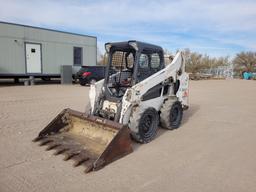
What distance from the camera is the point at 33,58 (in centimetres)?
1634

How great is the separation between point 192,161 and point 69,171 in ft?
6.64

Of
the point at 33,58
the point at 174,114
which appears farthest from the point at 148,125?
the point at 33,58

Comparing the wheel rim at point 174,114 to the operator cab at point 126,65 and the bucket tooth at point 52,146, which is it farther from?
the bucket tooth at point 52,146

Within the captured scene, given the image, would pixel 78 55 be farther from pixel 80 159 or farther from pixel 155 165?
pixel 155 165

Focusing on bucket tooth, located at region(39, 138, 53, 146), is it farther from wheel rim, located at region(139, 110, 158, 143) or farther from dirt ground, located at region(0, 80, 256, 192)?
wheel rim, located at region(139, 110, 158, 143)

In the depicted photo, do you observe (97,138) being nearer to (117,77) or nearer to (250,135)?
(117,77)

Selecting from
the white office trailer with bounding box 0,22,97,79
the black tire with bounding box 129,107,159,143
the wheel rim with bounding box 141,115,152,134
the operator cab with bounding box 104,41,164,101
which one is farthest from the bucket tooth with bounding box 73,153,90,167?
the white office trailer with bounding box 0,22,97,79

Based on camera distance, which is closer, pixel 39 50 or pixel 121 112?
pixel 121 112

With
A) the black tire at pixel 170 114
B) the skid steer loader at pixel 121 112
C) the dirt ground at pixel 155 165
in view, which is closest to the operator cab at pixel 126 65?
the skid steer loader at pixel 121 112

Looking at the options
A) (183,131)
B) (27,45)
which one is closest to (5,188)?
(183,131)

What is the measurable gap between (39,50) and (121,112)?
45.6 ft

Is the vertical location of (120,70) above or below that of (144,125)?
above

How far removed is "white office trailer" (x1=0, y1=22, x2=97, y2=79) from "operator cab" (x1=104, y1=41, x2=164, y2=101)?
12155 millimetres

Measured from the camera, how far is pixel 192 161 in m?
3.93
